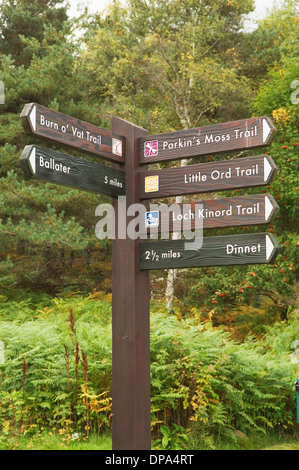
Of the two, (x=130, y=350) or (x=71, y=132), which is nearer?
(x=71, y=132)

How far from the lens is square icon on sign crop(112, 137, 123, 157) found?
5371 millimetres

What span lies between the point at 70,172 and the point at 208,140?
1.33m

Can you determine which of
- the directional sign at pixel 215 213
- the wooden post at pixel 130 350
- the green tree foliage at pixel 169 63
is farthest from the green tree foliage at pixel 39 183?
the directional sign at pixel 215 213

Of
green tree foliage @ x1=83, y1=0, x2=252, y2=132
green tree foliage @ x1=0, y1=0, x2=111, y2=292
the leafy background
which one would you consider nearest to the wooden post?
the leafy background

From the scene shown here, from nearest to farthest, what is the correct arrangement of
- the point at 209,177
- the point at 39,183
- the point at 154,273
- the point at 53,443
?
1. the point at 209,177
2. the point at 53,443
3. the point at 39,183
4. the point at 154,273

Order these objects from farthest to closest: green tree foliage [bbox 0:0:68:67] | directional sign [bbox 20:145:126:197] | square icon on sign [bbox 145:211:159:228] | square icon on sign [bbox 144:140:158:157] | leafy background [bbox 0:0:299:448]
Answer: green tree foliage [bbox 0:0:68:67] → leafy background [bbox 0:0:299:448] → square icon on sign [bbox 144:140:158:157] → square icon on sign [bbox 145:211:159:228] → directional sign [bbox 20:145:126:197]

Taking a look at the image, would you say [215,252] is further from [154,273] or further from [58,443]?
[154,273]

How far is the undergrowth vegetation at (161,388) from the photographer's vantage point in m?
6.18

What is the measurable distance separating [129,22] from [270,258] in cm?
1390

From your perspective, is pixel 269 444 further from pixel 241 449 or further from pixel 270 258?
pixel 270 258

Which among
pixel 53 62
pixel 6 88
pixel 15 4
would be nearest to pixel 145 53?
pixel 53 62

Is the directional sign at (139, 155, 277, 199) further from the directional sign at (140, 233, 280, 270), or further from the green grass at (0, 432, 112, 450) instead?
the green grass at (0, 432, 112, 450)

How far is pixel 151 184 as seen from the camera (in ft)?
17.7

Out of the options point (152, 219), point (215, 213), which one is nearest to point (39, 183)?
point (152, 219)
